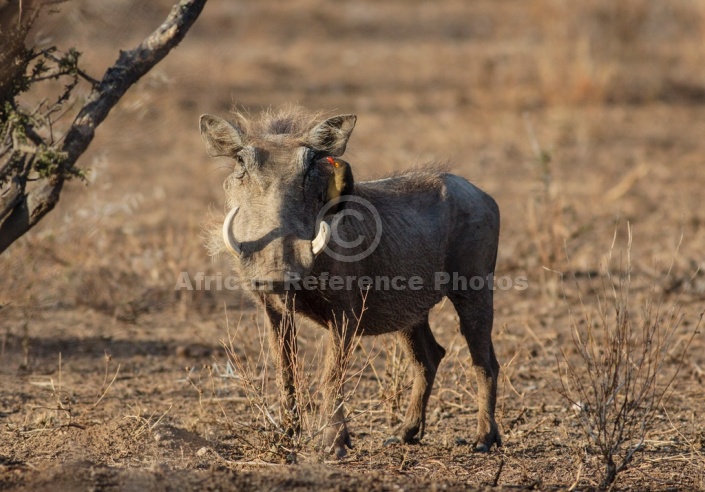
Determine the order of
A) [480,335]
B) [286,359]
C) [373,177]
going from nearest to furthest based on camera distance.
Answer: [286,359] → [480,335] → [373,177]

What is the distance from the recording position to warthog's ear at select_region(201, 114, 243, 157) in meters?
4.59

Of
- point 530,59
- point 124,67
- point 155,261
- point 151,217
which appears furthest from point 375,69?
point 124,67

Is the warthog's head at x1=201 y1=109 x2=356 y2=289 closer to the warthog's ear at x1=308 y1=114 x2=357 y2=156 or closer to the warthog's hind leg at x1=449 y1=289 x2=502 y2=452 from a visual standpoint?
the warthog's ear at x1=308 y1=114 x2=357 y2=156

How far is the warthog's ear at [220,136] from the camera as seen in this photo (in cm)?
459

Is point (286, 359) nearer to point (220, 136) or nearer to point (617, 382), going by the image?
point (220, 136)

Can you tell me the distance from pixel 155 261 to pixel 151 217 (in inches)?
76.4

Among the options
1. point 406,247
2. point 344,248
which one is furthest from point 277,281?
point 406,247

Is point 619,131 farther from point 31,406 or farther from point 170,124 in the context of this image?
point 31,406

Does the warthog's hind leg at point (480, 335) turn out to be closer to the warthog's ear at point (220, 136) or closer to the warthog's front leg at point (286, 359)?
the warthog's front leg at point (286, 359)

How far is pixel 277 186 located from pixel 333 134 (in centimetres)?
46

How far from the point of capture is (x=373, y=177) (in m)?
5.73

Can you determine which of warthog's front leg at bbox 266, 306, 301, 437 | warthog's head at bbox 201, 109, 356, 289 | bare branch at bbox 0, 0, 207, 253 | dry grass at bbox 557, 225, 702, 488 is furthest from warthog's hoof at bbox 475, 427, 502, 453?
bare branch at bbox 0, 0, 207, 253

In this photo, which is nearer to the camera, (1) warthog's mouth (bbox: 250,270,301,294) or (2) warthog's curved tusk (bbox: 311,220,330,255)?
(1) warthog's mouth (bbox: 250,270,301,294)

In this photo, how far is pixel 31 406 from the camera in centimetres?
549
